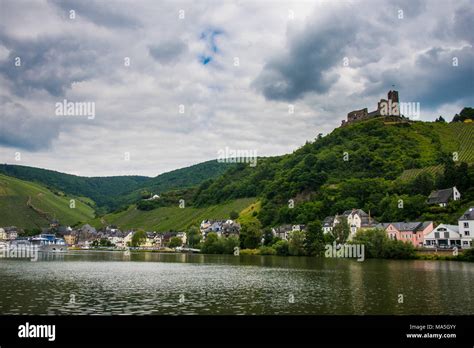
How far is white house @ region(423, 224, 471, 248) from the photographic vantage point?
93.8 metres

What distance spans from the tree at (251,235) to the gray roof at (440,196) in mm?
45860

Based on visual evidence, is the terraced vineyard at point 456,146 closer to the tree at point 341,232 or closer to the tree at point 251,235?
the tree at point 341,232

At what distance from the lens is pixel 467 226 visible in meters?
93.2

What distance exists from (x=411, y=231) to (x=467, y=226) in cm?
1319

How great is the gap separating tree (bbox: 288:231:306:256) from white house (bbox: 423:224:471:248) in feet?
90.1

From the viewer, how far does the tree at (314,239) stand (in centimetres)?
10751

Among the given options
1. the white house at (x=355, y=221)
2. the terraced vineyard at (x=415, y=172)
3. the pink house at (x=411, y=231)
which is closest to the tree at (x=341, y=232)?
the white house at (x=355, y=221)

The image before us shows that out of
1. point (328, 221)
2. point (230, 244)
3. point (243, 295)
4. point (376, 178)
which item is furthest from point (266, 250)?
point (243, 295)

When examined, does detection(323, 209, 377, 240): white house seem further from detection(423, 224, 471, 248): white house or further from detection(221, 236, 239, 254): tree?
detection(221, 236, 239, 254): tree

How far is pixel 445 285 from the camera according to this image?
1734 inches

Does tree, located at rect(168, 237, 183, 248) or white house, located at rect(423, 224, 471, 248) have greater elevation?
white house, located at rect(423, 224, 471, 248)

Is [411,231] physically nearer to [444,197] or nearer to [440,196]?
[444,197]

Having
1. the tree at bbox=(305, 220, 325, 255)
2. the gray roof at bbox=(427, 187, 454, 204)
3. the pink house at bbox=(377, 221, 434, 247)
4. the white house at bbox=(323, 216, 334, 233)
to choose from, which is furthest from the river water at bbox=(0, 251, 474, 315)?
the white house at bbox=(323, 216, 334, 233)
